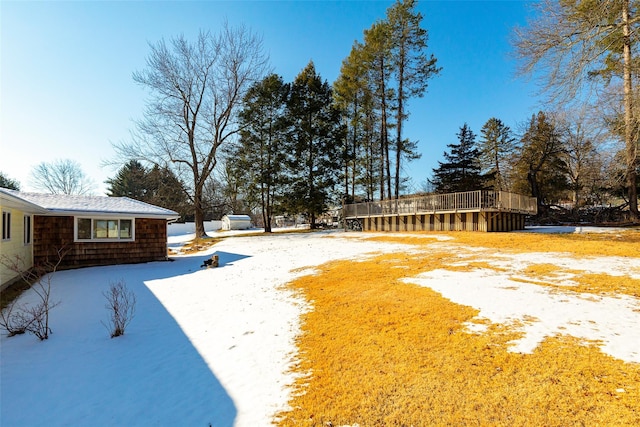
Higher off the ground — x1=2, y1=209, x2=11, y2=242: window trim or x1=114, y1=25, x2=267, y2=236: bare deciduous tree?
x1=114, y1=25, x2=267, y2=236: bare deciduous tree

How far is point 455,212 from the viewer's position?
1548cm

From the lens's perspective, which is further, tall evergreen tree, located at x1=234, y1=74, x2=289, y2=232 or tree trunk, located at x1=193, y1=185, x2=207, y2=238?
tall evergreen tree, located at x1=234, y1=74, x2=289, y2=232

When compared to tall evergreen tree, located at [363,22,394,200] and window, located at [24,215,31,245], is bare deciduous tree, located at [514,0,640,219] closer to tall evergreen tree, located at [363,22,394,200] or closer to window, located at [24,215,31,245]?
tall evergreen tree, located at [363,22,394,200]

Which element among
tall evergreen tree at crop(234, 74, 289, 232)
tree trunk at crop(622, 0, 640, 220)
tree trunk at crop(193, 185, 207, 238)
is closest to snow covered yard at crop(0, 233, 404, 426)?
tree trunk at crop(622, 0, 640, 220)

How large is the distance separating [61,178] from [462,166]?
51.1 m

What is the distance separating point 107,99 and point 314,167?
1614 cm

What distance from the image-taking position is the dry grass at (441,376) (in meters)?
2.36

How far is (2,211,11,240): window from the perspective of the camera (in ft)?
24.8

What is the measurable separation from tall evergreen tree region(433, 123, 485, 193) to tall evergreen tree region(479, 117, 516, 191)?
2.05 m

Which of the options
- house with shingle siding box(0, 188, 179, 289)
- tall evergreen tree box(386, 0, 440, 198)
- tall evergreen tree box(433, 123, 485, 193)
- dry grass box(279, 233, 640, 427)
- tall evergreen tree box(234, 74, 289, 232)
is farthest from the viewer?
tall evergreen tree box(433, 123, 485, 193)

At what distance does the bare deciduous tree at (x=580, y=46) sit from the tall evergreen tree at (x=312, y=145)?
1597 centimetres

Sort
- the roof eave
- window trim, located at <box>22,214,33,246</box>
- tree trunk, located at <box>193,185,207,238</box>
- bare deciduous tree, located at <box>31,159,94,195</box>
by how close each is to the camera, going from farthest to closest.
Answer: bare deciduous tree, located at <box>31,159,94,195</box>, tree trunk, located at <box>193,185,207,238</box>, the roof eave, window trim, located at <box>22,214,33,246</box>

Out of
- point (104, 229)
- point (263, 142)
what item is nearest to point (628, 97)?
point (104, 229)

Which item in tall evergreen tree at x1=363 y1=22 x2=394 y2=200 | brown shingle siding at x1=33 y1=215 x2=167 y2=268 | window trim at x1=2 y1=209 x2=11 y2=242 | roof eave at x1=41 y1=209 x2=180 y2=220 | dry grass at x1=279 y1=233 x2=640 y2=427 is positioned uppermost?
tall evergreen tree at x1=363 y1=22 x2=394 y2=200
